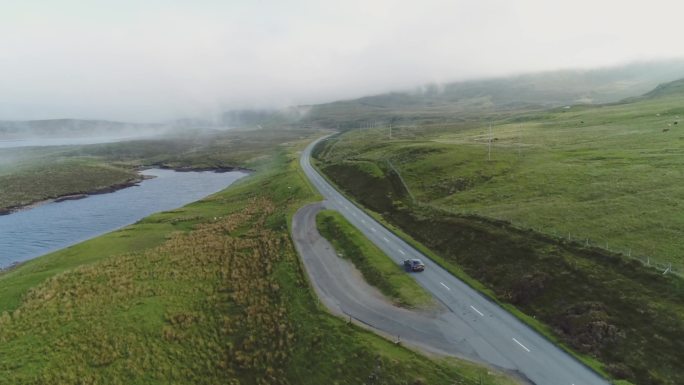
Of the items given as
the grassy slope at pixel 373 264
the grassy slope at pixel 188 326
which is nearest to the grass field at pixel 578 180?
the grassy slope at pixel 373 264

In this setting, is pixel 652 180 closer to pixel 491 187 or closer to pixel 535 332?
pixel 491 187

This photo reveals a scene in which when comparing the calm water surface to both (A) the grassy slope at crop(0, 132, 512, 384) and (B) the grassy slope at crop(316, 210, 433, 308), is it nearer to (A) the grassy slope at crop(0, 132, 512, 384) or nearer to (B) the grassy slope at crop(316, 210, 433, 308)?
(A) the grassy slope at crop(0, 132, 512, 384)

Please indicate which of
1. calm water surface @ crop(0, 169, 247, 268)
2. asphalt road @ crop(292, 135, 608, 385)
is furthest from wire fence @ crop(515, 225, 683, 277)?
calm water surface @ crop(0, 169, 247, 268)

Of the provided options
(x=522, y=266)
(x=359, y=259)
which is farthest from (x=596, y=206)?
(x=359, y=259)

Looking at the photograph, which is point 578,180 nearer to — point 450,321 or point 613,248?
point 613,248

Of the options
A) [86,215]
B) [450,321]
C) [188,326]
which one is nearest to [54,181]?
[86,215]
